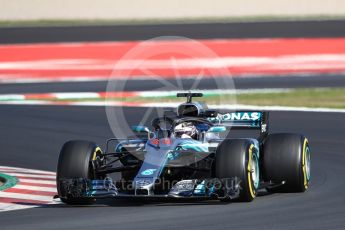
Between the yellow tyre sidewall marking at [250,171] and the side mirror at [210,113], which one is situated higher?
the side mirror at [210,113]

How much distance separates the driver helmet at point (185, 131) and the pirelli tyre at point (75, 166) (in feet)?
3.40

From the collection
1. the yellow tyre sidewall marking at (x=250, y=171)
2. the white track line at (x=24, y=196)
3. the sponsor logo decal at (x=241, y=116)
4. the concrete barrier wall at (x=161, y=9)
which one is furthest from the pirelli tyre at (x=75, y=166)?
the concrete barrier wall at (x=161, y=9)

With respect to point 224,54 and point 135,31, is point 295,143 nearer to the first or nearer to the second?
point 224,54

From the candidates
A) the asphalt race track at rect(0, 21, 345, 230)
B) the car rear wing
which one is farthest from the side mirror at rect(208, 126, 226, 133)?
the asphalt race track at rect(0, 21, 345, 230)

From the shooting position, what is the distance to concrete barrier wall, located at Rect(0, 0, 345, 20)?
4697 cm

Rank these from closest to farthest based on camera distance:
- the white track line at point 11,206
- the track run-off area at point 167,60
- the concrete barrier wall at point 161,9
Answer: the white track line at point 11,206, the track run-off area at point 167,60, the concrete barrier wall at point 161,9

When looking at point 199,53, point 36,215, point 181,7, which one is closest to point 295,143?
point 36,215

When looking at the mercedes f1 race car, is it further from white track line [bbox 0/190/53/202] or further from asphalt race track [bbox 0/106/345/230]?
white track line [bbox 0/190/53/202]

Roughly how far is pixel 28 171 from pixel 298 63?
57.2 feet

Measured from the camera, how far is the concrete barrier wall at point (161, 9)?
4697 centimetres

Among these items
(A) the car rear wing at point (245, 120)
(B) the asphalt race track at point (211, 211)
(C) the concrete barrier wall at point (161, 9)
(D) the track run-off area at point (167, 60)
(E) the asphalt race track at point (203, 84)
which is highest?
(C) the concrete barrier wall at point (161, 9)

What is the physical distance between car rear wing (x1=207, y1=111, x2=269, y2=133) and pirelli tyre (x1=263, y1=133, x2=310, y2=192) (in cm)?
70

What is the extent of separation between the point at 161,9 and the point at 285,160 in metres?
35.7

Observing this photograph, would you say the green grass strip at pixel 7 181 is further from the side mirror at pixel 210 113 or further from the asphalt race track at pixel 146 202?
the side mirror at pixel 210 113
